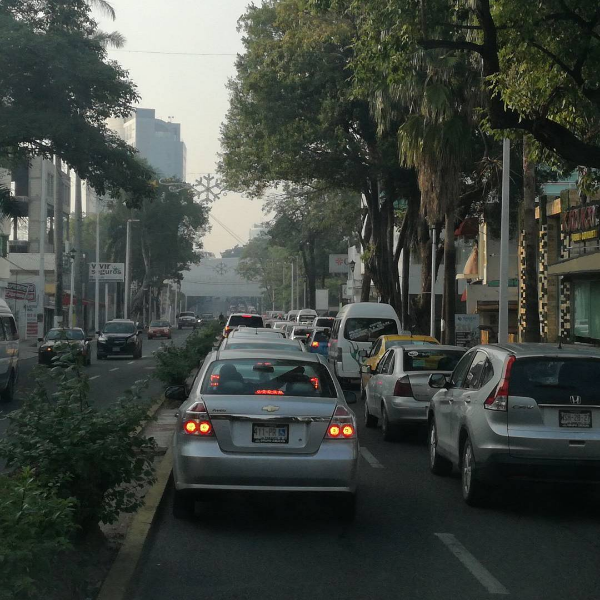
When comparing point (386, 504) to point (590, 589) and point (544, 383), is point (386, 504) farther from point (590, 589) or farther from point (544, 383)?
point (590, 589)

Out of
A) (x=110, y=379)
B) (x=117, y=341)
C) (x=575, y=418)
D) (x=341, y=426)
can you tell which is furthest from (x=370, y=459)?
(x=117, y=341)

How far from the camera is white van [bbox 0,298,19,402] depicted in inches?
810

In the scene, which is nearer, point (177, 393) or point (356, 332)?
point (177, 393)

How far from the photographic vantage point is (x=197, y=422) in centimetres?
883

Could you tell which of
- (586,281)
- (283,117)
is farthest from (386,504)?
(283,117)

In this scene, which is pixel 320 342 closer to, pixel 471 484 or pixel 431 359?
pixel 431 359

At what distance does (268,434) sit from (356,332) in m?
17.7

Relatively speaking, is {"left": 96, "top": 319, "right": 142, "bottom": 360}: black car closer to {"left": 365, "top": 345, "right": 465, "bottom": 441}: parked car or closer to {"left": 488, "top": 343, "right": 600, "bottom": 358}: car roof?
{"left": 365, "top": 345, "right": 465, "bottom": 441}: parked car

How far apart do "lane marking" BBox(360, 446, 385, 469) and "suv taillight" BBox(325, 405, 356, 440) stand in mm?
4122

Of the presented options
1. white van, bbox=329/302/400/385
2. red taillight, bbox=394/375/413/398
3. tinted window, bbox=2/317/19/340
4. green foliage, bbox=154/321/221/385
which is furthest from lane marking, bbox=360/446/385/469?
white van, bbox=329/302/400/385

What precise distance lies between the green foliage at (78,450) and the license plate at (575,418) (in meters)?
4.08

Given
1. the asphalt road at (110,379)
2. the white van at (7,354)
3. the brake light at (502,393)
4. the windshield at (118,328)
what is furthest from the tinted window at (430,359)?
the windshield at (118,328)

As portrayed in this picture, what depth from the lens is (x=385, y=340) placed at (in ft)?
71.9

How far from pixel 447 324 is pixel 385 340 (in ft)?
26.1
